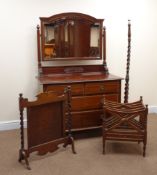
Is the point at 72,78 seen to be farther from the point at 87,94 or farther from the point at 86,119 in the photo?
the point at 86,119

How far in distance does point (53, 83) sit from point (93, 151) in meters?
0.88

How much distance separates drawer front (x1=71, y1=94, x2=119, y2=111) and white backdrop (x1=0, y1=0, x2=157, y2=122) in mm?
766

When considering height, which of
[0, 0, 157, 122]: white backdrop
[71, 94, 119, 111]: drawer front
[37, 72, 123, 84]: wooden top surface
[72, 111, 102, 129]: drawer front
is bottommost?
[72, 111, 102, 129]: drawer front

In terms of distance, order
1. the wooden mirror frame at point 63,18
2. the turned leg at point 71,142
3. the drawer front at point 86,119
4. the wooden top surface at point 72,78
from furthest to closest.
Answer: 1. the wooden mirror frame at point 63,18
2. the drawer front at point 86,119
3. the wooden top surface at point 72,78
4. the turned leg at point 71,142

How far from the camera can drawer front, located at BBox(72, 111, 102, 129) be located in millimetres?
2994

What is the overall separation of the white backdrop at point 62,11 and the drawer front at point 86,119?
80 centimetres

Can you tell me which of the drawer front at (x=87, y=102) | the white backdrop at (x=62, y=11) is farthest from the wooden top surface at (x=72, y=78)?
the white backdrop at (x=62, y=11)

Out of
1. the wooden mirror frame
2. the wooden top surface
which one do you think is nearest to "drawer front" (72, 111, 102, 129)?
the wooden top surface

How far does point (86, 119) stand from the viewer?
3035 millimetres

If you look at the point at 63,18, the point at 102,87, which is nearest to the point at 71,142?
the point at 102,87

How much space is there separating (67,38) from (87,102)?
0.89 meters

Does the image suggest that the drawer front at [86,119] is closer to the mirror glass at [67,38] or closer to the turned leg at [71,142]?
the turned leg at [71,142]

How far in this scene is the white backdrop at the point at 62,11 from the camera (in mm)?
3225

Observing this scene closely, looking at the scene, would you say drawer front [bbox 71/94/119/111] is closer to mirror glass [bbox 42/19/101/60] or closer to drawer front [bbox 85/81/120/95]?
drawer front [bbox 85/81/120/95]
